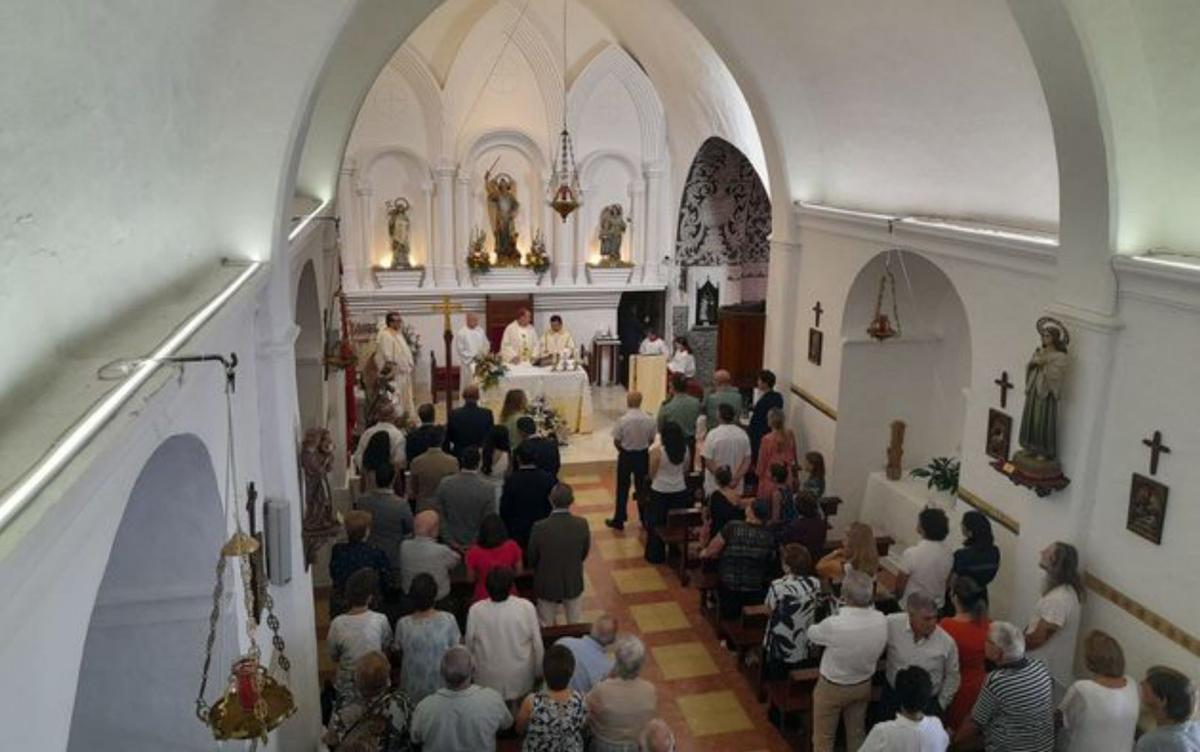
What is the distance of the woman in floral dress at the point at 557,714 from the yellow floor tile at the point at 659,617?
11.3 ft

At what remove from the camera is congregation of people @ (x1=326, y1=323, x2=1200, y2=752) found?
515 centimetres

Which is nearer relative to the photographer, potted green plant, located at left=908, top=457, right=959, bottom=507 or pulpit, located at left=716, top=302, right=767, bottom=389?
potted green plant, located at left=908, top=457, right=959, bottom=507

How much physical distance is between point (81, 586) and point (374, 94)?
1480 cm

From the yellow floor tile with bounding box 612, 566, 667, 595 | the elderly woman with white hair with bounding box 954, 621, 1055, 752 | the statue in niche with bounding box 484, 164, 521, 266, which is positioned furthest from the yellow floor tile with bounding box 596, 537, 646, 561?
the statue in niche with bounding box 484, 164, 521, 266

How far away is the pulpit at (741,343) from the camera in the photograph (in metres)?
15.0

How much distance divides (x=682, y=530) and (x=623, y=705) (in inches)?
164

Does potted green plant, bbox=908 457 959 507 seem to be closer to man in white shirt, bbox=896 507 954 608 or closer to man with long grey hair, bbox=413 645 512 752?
man in white shirt, bbox=896 507 954 608

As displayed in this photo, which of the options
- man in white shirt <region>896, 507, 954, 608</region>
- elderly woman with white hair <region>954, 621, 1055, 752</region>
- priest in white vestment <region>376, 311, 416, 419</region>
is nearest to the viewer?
elderly woman with white hair <region>954, 621, 1055, 752</region>

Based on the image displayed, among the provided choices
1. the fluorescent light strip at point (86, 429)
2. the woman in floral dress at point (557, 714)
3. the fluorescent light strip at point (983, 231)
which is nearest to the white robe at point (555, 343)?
the fluorescent light strip at point (983, 231)

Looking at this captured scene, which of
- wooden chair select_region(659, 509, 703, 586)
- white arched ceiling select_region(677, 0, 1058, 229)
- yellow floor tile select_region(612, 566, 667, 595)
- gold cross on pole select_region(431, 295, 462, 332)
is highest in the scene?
white arched ceiling select_region(677, 0, 1058, 229)

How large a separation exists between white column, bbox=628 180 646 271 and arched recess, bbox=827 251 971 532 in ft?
26.0

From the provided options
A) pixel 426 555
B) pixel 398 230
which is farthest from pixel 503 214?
pixel 426 555

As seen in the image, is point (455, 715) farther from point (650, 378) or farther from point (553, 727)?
point (650, 378)

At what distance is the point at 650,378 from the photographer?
15.1m
